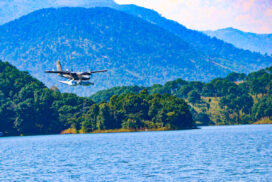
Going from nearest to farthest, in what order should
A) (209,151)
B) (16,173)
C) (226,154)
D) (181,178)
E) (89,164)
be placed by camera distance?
(181,178) < (16,173) < (89,164) < (226,154) < (209,151)

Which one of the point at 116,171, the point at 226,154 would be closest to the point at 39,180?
the point at 116,171

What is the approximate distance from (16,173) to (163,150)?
1543 inches

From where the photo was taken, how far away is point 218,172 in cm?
7075

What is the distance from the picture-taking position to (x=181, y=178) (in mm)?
66625

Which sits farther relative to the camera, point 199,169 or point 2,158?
point 2,158

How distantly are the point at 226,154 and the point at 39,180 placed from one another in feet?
126

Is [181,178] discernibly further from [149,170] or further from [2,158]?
[2,158]

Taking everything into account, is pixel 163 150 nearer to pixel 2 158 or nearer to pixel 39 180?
pixel 2 158

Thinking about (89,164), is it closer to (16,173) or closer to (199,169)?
(16,173)

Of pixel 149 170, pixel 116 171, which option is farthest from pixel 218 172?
pixel 116 171

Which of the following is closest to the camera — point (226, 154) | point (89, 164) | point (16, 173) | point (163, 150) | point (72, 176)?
point (72, 176)

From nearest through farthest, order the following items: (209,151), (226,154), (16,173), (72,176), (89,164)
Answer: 1. (72,176)
2. (16,173)
3. (89,164)
4. (226,154)
5. (209,151)

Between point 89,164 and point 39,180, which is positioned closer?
point 39,180

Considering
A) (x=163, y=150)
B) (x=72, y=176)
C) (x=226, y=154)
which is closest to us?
(x=72, y=176)
